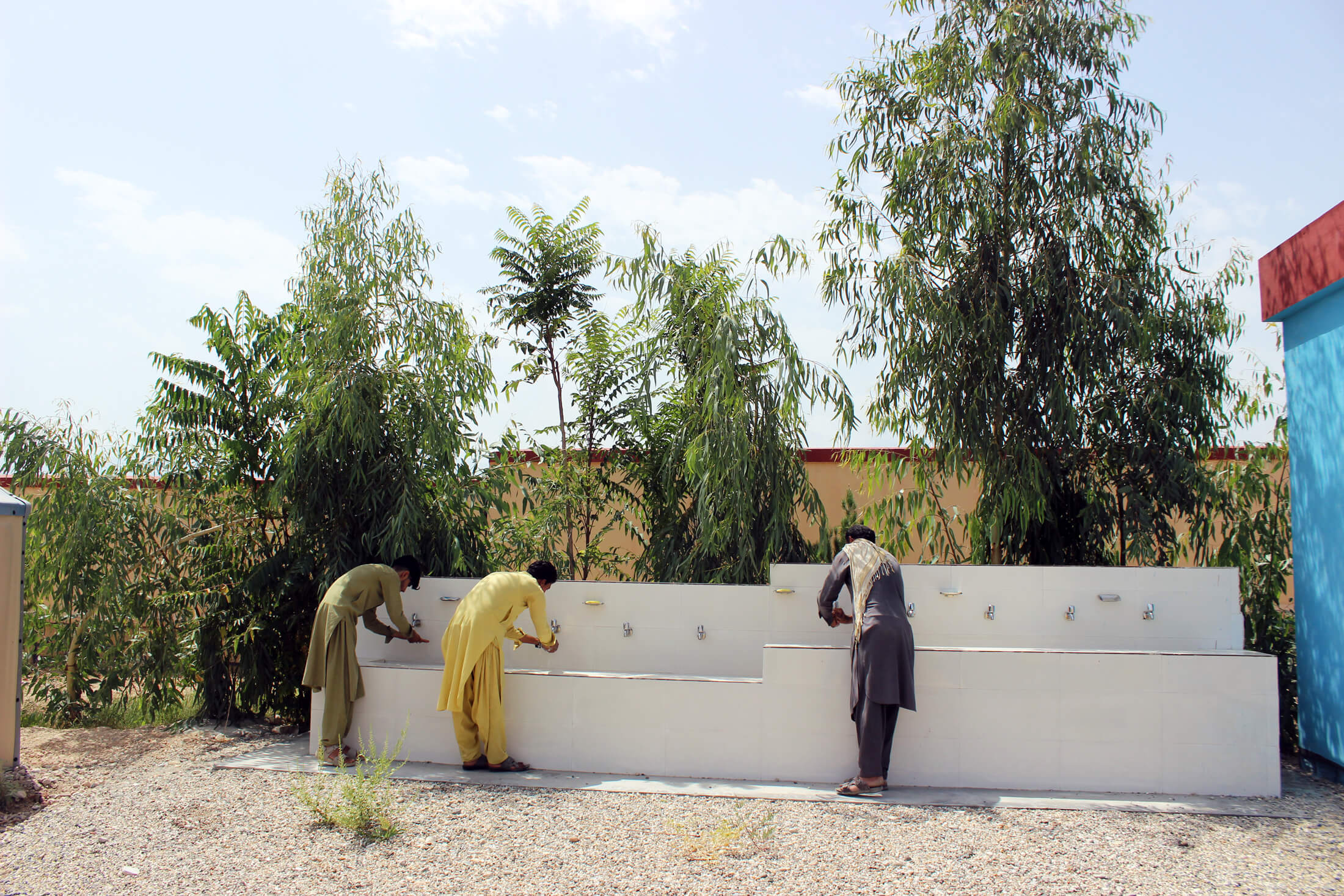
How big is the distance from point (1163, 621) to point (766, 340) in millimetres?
2903

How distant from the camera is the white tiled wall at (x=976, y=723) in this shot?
15.3 ft

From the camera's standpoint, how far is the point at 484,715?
5090mm

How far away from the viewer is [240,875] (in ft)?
11.8

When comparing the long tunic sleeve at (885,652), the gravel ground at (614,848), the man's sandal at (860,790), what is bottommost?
the gravel ground at (614,848)

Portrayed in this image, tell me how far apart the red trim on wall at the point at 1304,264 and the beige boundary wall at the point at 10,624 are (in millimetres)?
6956

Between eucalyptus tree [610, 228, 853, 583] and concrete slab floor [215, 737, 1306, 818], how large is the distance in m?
1.59

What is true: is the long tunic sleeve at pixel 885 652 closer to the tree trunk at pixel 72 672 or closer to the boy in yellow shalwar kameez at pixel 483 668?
the boy in yellow shalwar kameez at pixel 483 668

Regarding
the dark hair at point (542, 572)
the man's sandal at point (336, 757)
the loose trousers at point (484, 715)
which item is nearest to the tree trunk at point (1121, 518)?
the dark hair at point (542, 572)

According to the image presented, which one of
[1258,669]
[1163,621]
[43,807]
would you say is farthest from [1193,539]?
[43,807]

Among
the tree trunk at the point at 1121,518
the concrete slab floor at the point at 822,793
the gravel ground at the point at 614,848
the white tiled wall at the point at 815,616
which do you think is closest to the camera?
the gravel ground at the point at 614,848

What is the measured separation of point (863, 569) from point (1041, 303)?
7.72ft

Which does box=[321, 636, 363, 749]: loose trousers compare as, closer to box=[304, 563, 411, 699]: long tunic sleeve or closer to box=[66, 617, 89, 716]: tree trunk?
box=[304, 563, 411, 699]: long tunic sleeve

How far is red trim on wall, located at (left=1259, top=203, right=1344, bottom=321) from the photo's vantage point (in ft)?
15.9

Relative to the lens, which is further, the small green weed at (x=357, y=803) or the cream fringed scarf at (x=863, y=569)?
the cream fringed scarf at (x=863, y=569)
